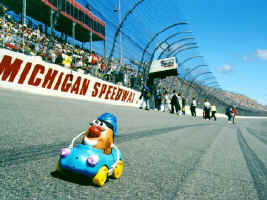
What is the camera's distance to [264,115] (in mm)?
52594

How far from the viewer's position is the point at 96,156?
1676 mm

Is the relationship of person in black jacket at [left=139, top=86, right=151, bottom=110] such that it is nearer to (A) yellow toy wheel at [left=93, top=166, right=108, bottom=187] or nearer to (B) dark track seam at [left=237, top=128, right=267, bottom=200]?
(B) dark track seam at [left=237, top=128, right=267, bottom=200]

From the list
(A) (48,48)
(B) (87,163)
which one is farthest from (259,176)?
(A) (48,48)

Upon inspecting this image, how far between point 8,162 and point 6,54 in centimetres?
752

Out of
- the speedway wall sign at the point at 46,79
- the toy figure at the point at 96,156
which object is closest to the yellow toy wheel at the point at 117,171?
the toy figure at the point at 96,156

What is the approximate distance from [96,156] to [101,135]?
213 millimetres

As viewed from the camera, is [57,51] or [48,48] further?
[57,51]

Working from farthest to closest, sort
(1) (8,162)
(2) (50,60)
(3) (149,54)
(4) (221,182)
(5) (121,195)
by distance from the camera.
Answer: (3) (149,54), (2) (50,60), (4) (221,182), (1) (8,162), (5) (121,195)

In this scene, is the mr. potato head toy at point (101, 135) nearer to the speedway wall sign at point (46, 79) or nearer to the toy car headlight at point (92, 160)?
the toy car headlight at point (92, 160)

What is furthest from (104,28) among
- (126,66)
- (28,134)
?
(28,134)

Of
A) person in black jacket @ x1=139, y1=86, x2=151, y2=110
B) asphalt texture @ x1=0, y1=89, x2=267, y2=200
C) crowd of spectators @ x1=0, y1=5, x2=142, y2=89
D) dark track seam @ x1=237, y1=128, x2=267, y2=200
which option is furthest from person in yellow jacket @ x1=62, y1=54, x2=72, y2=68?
dark track seam @ x1=237, y1=128, x2=267, y2=200

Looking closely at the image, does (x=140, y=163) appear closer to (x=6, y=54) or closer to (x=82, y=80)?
(x=6, y=54)

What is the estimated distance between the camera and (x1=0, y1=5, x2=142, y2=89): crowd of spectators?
926cm

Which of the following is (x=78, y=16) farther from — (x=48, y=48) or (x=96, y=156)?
(x=96, y=156)
